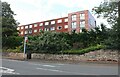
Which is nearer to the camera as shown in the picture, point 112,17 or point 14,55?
point 112,17

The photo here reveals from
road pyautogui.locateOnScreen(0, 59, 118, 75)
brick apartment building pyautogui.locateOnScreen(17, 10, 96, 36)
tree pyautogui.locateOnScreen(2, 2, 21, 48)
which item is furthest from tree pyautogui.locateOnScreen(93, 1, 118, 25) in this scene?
brick apartment building pyautogui.locateOnScreen(17, 10, 96, 36)

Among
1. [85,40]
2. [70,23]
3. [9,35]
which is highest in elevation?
[70,23]

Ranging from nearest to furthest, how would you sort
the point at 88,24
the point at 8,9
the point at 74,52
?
the point at 74,52, the point at 8,9, the point at 88,24

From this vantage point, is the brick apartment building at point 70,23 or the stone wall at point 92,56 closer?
the stone wall at point 92,56

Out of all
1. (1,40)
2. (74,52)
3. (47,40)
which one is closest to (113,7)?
(74,52)


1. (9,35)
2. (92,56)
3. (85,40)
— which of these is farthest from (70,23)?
(92,56)

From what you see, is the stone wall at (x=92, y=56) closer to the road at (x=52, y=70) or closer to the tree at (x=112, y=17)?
the tree at (x=112, y=17)

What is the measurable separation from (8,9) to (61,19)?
39.9 m

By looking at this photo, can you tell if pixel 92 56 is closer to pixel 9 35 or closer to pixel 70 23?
pixel 9 35

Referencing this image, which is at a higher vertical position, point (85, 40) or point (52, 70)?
point (85, 40)

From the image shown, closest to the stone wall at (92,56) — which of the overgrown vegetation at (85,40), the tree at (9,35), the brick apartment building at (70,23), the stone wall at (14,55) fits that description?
the overgrown vegetation at (85,40)

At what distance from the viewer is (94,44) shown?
28.2 metres

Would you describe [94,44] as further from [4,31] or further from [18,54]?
[4,31]

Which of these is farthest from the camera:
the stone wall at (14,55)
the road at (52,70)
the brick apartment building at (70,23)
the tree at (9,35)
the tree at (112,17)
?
the brick apartment building at (70,23)
